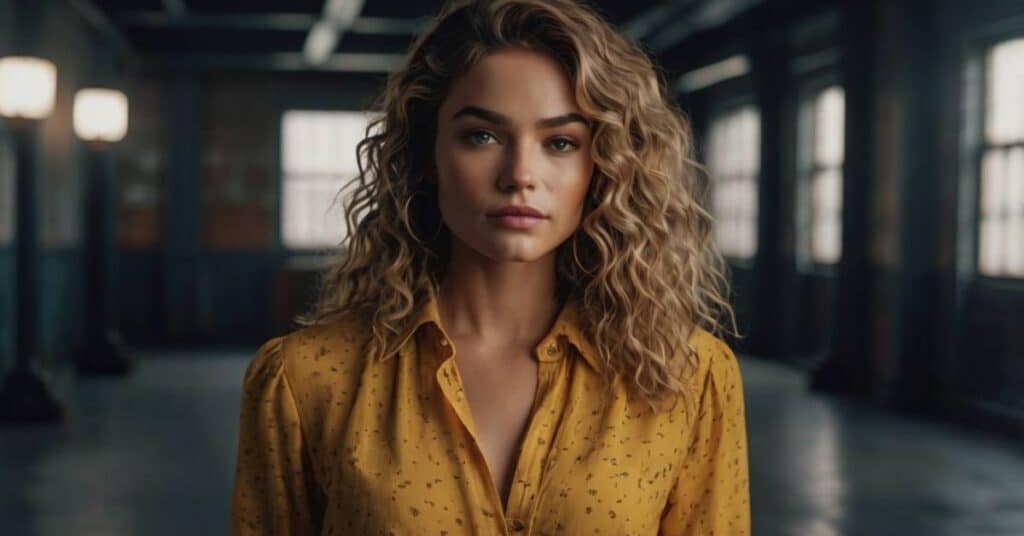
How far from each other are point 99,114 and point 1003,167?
243 inches

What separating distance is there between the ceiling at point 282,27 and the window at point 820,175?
3.80 ft

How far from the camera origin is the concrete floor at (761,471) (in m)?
4.88

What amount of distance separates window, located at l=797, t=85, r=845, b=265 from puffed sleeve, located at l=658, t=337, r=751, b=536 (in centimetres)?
819

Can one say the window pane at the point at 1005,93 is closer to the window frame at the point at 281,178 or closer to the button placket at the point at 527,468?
the button placket at the point at 527,468

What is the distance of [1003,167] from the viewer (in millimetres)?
7266

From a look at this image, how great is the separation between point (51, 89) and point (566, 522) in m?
6.69

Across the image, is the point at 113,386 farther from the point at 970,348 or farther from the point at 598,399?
the point at 598,399

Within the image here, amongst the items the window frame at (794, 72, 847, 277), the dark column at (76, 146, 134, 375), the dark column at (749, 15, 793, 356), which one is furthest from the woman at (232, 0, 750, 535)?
the dark column at (749, 15, 793, 356)

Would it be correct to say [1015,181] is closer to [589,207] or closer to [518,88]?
[589,207]

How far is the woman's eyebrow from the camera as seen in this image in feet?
4.66

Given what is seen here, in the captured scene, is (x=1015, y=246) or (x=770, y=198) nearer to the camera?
(x=1015, y=246)

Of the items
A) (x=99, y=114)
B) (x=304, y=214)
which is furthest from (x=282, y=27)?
(x=304, y=214)

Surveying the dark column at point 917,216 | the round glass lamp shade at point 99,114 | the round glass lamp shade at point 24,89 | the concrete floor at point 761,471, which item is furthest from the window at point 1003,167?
the round glass lamp shade at point 99,114

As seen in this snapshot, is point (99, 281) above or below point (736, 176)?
below
